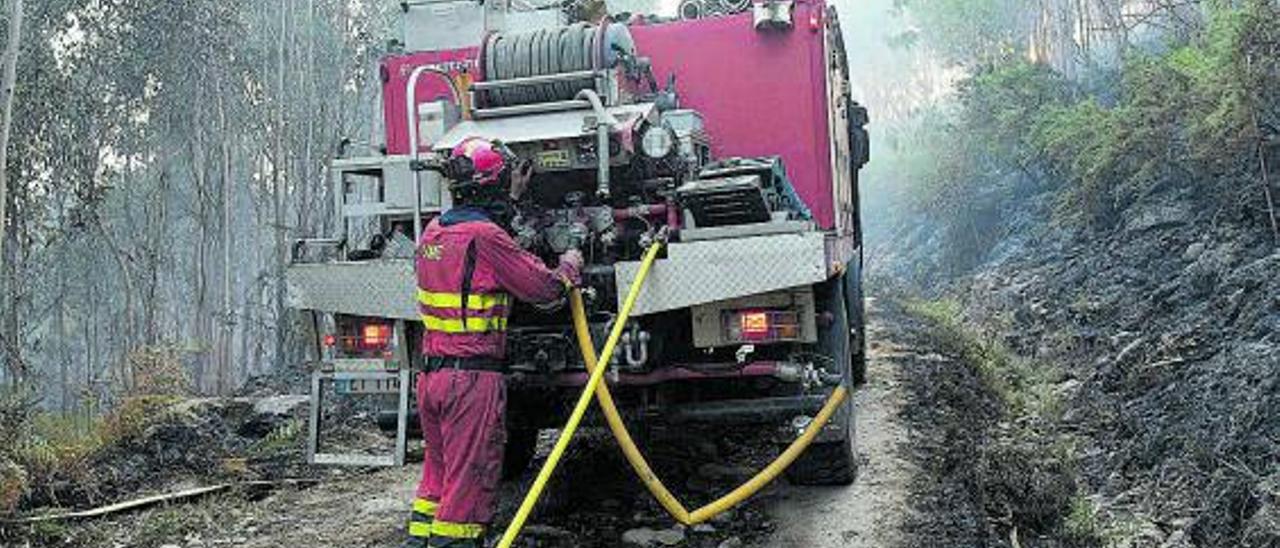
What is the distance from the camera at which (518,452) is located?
635 centimetres

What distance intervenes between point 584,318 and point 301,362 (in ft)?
42.1

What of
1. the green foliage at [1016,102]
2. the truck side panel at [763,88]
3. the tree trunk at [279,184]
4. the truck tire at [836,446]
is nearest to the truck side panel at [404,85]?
the truck side panel at [763,88]

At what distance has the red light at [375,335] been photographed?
16.6 ft

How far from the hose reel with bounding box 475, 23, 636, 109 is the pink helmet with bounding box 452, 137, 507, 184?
1220mm

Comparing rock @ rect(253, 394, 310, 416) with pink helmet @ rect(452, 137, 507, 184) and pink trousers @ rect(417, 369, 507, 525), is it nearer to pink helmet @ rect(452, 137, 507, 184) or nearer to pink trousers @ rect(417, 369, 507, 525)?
pink trousers @ rect(417, 369, 507, 525)

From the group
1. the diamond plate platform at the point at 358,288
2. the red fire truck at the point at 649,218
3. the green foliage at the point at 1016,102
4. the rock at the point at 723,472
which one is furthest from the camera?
the green foliage at the point at 1016,102

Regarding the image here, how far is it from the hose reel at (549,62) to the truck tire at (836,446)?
165 centimetres

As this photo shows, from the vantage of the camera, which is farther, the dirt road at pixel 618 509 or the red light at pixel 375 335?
the dirt road at pixel 618 509

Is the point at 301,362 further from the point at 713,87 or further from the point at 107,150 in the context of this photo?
the point at 713,87

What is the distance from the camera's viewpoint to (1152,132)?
12.3 m

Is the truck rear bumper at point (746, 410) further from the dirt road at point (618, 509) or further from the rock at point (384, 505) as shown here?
the rock at point (384, 505)

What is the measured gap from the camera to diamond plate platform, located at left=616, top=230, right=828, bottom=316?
4.46 meters

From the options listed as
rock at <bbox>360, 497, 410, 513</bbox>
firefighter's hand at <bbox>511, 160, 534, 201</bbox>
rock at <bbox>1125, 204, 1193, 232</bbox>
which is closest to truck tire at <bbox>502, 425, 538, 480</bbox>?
rock at <bbox>360, 497, 410, 513</bbox>

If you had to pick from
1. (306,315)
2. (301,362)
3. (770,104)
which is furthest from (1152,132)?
(301,362)
